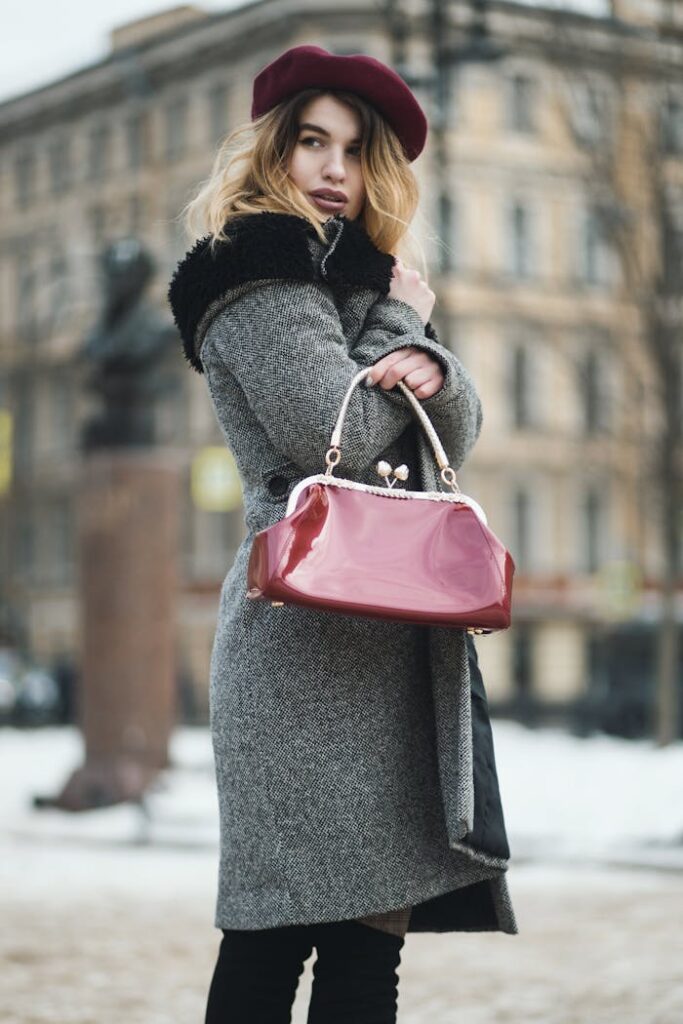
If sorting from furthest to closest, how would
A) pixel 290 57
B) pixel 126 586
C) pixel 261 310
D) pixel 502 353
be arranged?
1. pixel 502 353
2. pixel 126 586
3. pixel 290 57
4. pixel 261 310

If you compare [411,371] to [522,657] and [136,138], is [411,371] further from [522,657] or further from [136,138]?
[136,138]

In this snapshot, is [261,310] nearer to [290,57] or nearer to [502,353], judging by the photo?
[290,57]

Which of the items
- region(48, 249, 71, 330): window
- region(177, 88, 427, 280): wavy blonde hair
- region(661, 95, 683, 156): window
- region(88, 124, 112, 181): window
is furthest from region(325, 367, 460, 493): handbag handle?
region(88, 124, 112, 181): window

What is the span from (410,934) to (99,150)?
52630 millimetres

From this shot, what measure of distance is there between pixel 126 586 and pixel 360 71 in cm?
1064

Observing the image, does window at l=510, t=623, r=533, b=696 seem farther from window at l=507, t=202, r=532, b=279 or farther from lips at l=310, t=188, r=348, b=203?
lips at l=310, t=188, r=348, b=203

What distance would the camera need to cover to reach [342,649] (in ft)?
9.55

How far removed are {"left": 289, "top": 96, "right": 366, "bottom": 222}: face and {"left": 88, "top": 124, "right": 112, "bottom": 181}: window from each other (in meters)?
56.0

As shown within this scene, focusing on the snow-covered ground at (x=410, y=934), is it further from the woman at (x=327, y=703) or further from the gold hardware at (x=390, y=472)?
the gold hardware at (x=390, y=472)

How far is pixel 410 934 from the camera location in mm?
7523

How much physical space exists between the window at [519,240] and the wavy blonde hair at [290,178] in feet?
168

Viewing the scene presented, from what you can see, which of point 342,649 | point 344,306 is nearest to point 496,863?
point 342,649

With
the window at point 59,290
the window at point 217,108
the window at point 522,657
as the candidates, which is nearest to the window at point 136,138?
the window at point 217,108

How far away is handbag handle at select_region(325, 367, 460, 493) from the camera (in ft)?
9.32
